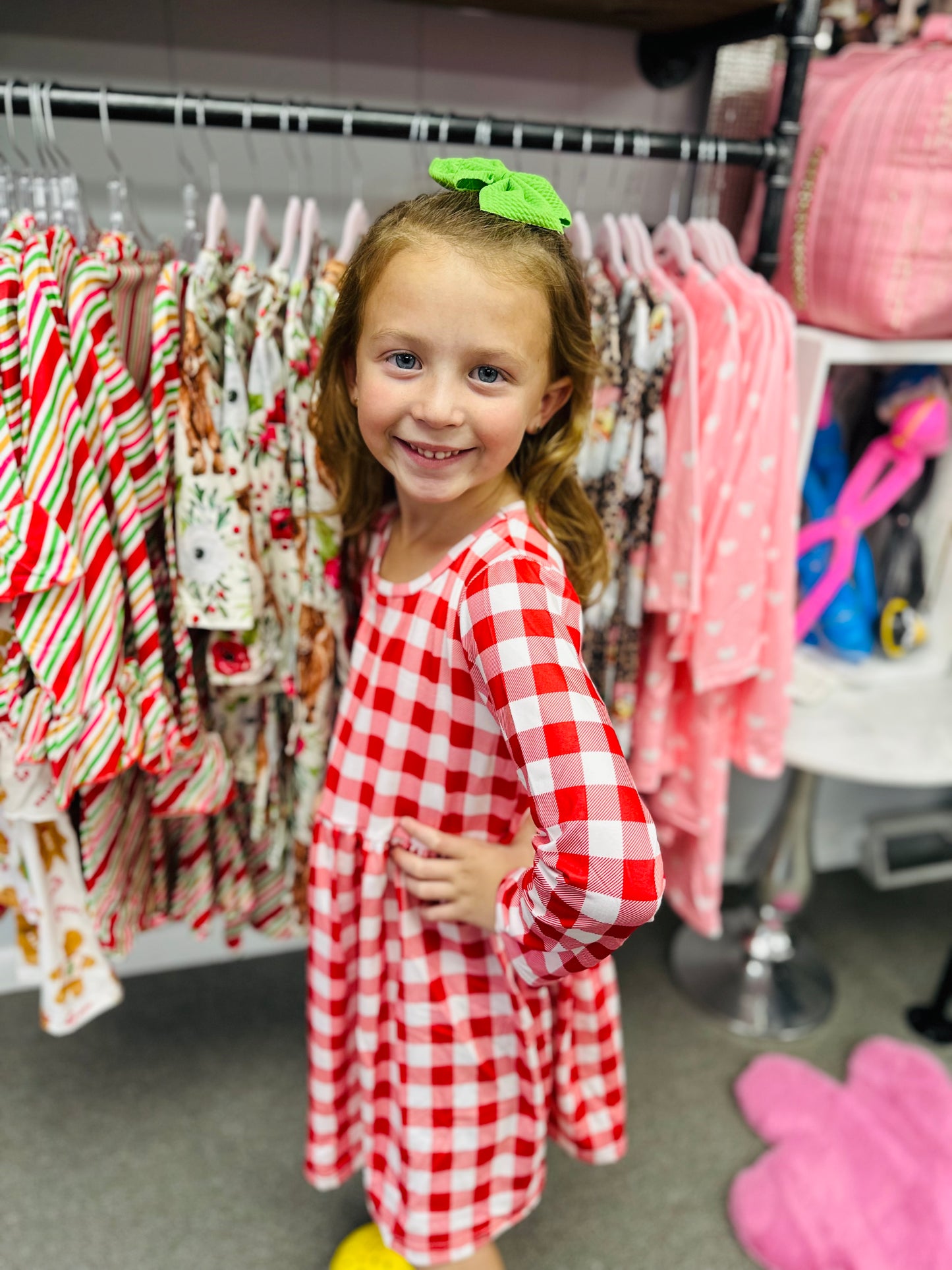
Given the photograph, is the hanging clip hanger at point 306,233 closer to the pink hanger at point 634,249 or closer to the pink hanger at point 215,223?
the pink hanger at point 215,223

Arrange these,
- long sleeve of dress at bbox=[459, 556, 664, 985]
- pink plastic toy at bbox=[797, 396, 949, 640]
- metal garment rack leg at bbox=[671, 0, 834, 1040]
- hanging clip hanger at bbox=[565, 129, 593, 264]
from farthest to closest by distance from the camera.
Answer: metal garment rack leg at bbox=[671, 0, 834, 1040]
pink plastic toy at bbox=[797, 396, 949, 640]
hanging clip hanger at bbox=[565, 129, 593, 264]
long sleeve of dress at bbox=[459, 556, 664, 985]

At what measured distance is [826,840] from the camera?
81.7 inches

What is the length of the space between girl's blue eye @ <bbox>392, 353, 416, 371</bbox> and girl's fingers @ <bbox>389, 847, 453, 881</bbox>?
1.48 ft

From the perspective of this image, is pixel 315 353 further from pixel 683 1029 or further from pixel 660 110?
pixel 683 1029

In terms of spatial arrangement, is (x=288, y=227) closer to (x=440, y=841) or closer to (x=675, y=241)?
(x=675, y=241)

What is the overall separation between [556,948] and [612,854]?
0.39ft

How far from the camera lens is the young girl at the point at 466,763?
27.9 inches

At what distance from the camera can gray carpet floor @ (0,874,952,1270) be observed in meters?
1.26

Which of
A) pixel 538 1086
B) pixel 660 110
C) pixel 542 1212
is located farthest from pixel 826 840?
pixel 660 110

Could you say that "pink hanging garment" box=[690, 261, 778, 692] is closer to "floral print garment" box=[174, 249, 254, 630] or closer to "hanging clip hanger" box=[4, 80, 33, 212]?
"floral print garment" box=[174, 249, 254, 630]

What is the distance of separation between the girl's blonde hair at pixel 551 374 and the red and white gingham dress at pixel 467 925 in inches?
2.4

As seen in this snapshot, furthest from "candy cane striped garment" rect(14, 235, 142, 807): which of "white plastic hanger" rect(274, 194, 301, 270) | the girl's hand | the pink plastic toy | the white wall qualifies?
the pink plastic toy

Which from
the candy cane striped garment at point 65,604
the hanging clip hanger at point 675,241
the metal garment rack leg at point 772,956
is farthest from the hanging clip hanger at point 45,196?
the metal garment rack leg at point 772,956

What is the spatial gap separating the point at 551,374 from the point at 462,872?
0.46 meters
